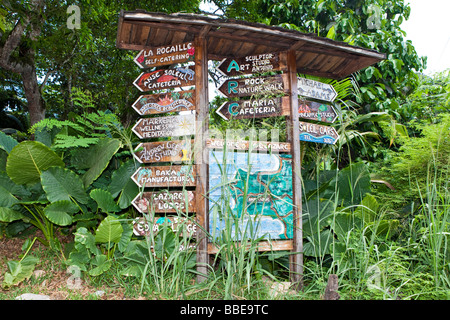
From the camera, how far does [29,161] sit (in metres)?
3.90

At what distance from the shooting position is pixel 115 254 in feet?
12.4

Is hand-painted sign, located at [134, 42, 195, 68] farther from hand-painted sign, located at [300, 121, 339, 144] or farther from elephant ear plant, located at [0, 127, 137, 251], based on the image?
hand-painted sign, located at [300, 121, 339, 144]

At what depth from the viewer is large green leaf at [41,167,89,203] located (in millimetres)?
3803

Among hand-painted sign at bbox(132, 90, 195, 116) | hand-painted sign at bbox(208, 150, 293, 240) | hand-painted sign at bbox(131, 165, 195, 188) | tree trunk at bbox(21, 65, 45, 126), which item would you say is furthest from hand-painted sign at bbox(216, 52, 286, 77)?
tree trunk at bbox(21, 65, 45, 126)

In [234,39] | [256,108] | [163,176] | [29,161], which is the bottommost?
[163,176]

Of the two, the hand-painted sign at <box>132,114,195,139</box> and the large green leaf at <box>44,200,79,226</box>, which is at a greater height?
the hand-painted sign at <box>132,114,195,139</box>

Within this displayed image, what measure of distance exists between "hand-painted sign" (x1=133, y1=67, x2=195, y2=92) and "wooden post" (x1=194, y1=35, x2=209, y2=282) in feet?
0.41

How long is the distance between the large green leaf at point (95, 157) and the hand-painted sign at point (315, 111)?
211 centimetres

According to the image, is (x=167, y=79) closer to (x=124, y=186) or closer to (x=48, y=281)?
(x=124, y=186)

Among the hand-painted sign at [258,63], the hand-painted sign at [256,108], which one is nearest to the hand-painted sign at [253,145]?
the hand-painted sign at [256,108]

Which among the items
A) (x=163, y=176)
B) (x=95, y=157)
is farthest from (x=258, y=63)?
(x=95, y=157)

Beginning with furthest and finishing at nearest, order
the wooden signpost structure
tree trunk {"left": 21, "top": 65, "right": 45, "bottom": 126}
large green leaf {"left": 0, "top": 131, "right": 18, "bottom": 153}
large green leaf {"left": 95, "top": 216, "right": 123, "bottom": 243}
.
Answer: tree trunk {"left": 21, "top": 65, "right": 45, "bottom": 126}, large green leaf {"left": 0, "top": 131, "right": 18, "bottom": 153}, the wooden signpost structure, large green leaf {"left": 95, "top": 216, "right": 123, "bottom": 243}

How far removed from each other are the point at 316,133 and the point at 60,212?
2.94m
